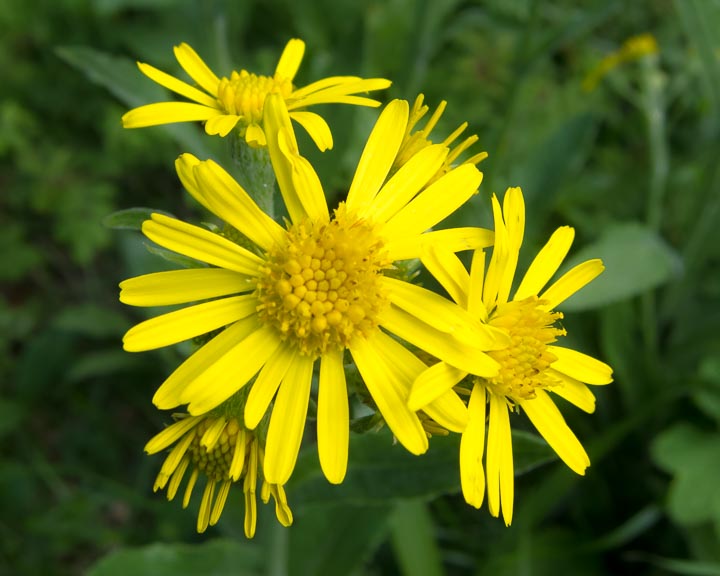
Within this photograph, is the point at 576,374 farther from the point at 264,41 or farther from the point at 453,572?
the point at 264,41

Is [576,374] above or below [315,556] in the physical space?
above

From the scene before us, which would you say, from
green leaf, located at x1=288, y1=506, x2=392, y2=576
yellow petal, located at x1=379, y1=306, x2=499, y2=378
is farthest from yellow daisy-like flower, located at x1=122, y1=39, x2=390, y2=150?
green leaf, located at x1=288, y1=506, x2=392, y2=576

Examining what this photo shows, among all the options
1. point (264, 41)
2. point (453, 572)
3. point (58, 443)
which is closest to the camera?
point (453, 572)

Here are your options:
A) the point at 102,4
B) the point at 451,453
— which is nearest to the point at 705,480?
the point at 451,453

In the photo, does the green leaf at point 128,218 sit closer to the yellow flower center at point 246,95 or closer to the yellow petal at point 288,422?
the yellow flower center at point 246,95

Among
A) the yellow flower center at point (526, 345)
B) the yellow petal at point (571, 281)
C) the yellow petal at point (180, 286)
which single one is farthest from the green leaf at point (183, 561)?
the yellow petal at point (571, 281)

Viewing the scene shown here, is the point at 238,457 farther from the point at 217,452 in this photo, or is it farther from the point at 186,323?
the point at 186,323


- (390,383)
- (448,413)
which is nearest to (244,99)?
(390,383)
